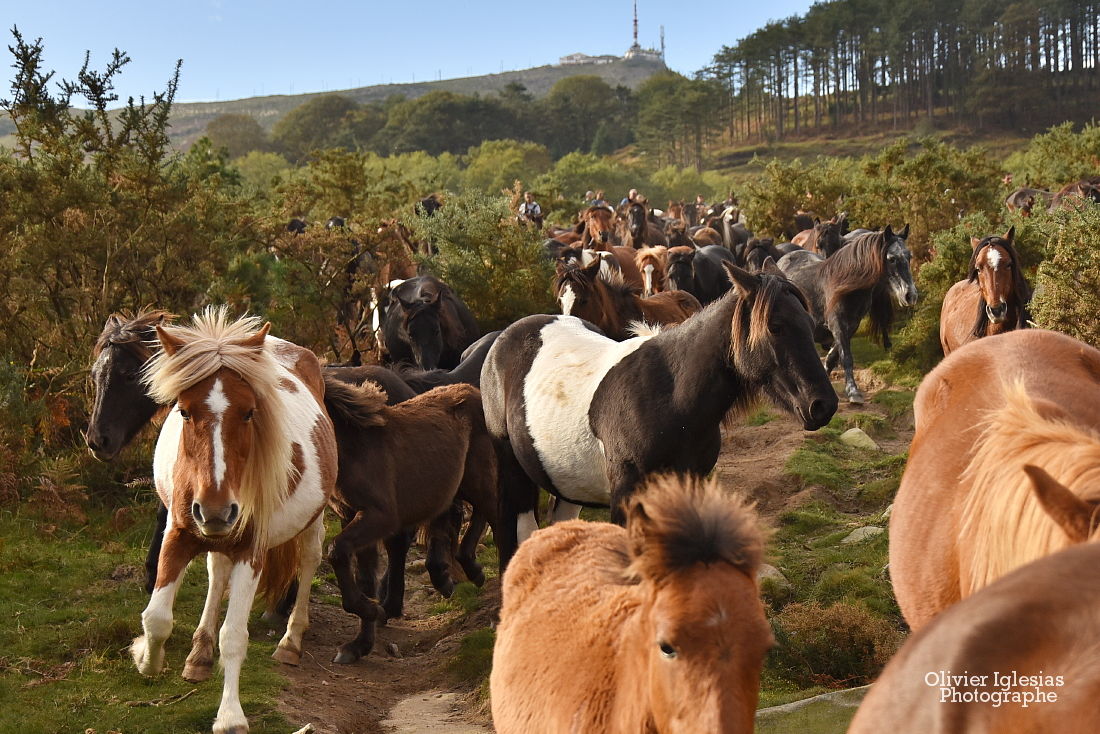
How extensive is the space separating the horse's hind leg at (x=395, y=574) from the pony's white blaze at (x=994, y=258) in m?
6.43

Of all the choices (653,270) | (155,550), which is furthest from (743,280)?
(653,270)

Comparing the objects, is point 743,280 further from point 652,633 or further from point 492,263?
point 492,263

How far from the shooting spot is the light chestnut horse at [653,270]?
17.1 meters

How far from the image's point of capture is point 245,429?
515 centimetres

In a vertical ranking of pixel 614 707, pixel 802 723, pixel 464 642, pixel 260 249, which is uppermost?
pixel 260 249

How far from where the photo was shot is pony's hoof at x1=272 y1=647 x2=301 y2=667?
6.59 m

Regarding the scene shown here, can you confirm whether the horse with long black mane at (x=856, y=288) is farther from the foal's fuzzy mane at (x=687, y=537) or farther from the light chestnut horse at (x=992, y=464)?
the foal's fuzzy mane at (x=687, y=537)

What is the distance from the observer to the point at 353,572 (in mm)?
6988

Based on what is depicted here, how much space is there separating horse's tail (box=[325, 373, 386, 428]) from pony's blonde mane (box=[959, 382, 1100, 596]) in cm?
487

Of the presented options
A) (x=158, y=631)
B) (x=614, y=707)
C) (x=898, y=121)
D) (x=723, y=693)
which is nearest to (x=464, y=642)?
(x=158, y=631)

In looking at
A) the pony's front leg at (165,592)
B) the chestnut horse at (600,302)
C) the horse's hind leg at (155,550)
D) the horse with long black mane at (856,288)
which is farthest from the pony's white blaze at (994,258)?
the pony's front leg at (165,592)

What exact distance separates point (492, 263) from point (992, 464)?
11.6 meters

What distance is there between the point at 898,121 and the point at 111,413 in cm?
8313

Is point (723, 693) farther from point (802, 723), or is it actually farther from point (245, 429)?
point (245, 429)
